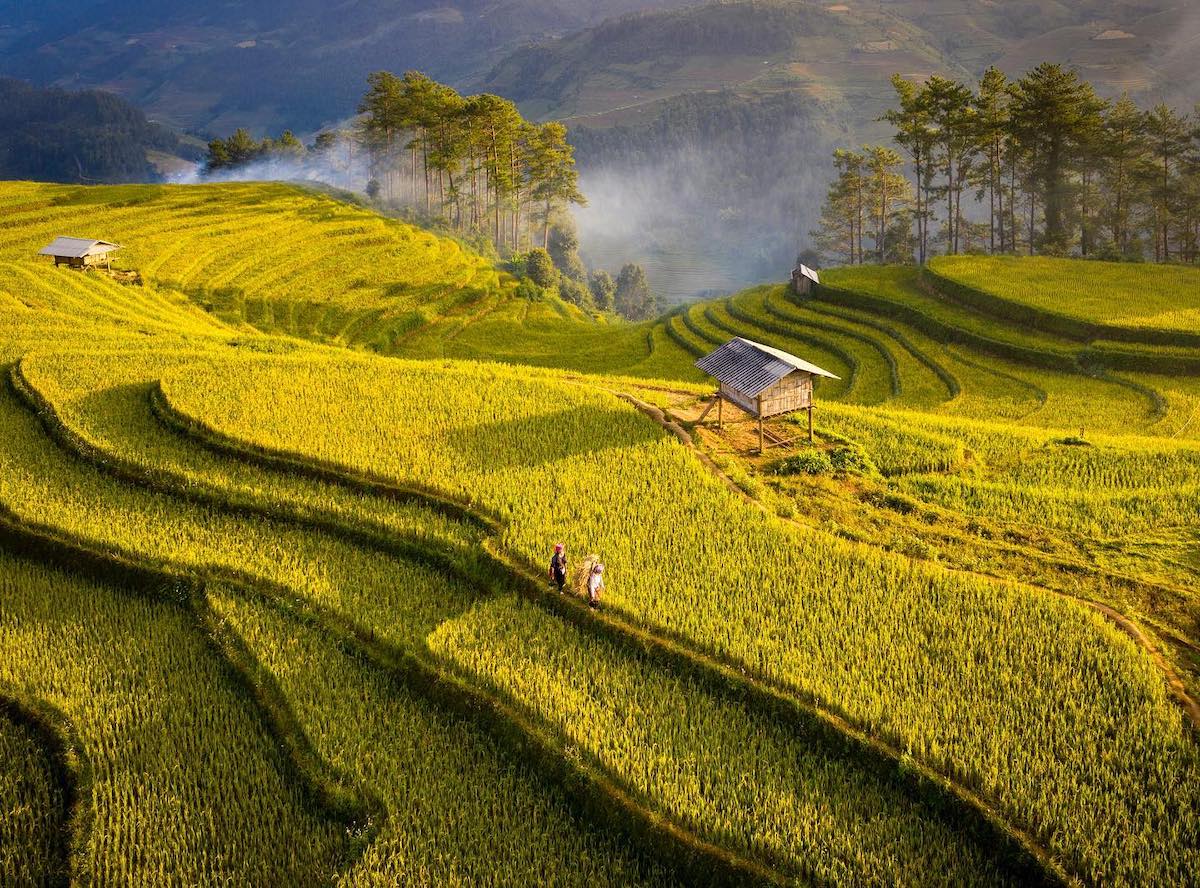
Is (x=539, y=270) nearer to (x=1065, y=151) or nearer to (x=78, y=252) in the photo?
(x=78, y=252)

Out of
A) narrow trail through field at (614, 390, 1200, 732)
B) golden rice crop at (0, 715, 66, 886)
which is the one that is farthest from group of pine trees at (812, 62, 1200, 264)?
golden rice crop at (0, 715, 66, 886)

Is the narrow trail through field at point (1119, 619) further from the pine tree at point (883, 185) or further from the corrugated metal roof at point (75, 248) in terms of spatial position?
the pine tree at point (883, 185)

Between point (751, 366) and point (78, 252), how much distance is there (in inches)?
1651

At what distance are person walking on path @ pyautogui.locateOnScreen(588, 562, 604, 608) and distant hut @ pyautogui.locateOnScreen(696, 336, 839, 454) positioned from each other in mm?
8480

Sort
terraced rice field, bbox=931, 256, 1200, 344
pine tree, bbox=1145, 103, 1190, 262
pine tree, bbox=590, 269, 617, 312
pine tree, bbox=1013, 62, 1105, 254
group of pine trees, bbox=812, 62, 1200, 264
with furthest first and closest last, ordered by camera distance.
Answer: pine tree, bbox=590, 269, 617, 312
pine tree, bbox=1145, 103, 1190, 262
group of pine trees, bbox=812, 62, 1200, 264
pine tree, bbox=1013, 62, 1105, 254
terraced rice field, bbox=931, 256, 1200, 344

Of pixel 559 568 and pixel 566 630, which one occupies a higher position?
pixel 559 568

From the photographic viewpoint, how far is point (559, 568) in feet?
50.4

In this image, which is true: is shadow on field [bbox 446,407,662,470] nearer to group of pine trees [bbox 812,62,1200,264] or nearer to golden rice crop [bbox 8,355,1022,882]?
golden rice crop [bbox 8,355,1022,882]

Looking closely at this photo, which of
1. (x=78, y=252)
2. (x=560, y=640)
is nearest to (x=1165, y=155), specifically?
(x=560, y=640)

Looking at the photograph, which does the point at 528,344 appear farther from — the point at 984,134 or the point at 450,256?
the point at 984,134

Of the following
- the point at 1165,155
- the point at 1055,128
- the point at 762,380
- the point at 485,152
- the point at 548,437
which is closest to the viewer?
the point at 762,380

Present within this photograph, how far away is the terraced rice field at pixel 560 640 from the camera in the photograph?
11.1 m

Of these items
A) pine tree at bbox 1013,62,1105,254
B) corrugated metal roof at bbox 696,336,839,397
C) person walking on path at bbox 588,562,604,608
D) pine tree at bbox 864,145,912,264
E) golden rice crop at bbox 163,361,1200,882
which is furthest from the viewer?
pine tree at bbox 864,145,912,264

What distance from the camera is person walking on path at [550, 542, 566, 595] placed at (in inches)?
602
